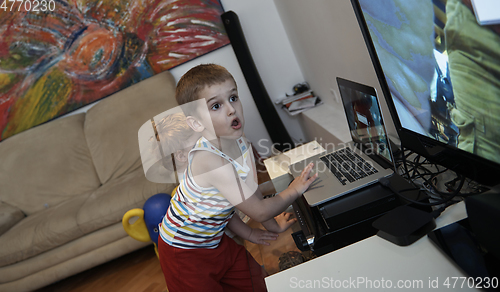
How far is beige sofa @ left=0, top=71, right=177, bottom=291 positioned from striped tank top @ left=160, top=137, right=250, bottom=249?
1032 millimetres

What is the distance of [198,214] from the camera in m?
1.15

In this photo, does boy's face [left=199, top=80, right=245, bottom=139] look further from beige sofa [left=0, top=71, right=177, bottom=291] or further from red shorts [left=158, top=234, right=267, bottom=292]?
beige sofa [left=0, top=71, right=177, bottom=291]

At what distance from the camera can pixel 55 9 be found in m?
3.03

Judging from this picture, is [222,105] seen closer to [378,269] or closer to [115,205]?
[378,269]

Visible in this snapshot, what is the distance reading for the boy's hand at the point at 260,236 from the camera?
1.05m

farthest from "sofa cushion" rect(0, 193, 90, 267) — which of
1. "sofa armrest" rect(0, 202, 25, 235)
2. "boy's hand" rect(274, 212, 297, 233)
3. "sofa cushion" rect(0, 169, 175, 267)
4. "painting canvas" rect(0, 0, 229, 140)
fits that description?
"boy's hand" rect(274, 212, 297, 233)

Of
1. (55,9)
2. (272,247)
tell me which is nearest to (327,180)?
(272,247)

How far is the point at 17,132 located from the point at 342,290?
11.3 ft

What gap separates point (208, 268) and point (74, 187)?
2027 millimetres

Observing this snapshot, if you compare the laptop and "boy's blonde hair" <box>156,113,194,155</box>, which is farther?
"boy's blonde hair" <box>156,113,194,155</box>

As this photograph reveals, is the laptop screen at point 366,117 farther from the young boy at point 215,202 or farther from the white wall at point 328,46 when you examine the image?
the white wall at point 328,46

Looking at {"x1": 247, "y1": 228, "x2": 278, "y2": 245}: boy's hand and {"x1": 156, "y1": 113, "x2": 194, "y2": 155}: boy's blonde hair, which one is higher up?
{"x1": 156, "y1": 113, "x2": 194, "y2": 155}: boy's blonde hair

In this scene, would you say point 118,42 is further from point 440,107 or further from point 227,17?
point 440,107

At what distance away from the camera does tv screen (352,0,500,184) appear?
603 millimetres
